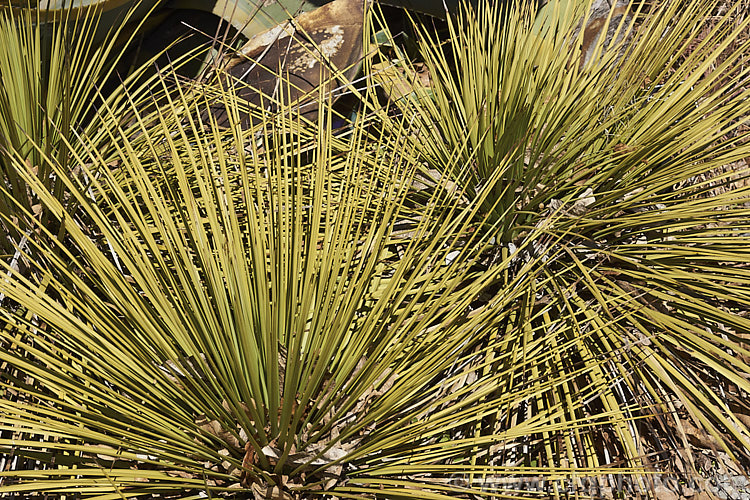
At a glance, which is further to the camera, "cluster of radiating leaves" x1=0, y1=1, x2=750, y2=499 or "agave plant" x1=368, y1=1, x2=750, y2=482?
"agave plant" x1=368, y1=1, x2=750, y2=482

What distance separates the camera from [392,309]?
0.86 m

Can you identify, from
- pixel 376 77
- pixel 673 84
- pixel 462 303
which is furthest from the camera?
pixel 376 77

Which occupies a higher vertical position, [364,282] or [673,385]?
[364,282]

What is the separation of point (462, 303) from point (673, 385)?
365 mm

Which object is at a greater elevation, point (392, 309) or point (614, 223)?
point (614, 223)

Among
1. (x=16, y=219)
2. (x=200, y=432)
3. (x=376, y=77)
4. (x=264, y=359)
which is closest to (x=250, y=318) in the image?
(x=264, y=359)

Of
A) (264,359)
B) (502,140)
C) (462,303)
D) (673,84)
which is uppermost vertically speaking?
(673,84)

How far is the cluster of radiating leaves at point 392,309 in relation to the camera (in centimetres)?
80

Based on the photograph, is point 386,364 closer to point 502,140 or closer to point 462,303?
point 462,303

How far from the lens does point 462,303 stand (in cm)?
94

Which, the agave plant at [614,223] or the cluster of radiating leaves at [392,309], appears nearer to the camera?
the cluster of radiating leaves at [392,309]

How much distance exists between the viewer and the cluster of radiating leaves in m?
0.80

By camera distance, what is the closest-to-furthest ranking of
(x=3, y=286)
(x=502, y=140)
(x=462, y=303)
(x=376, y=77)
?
(x=3, y=286) → (x=462, y=303) → (x=502, y=140) → (x=376, y=77)

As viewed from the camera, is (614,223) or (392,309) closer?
(392,309)
